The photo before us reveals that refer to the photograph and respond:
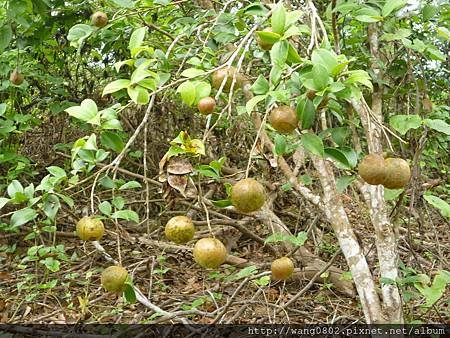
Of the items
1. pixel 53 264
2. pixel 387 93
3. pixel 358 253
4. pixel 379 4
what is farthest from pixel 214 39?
pixel 53 264

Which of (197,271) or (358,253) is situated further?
(197,271)

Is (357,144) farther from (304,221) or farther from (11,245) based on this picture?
(11,245)

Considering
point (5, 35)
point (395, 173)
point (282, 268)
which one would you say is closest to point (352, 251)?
point (282, 268)

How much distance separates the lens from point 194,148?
1220 mm

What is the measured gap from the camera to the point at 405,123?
1.77 m

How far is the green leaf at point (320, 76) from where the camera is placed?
4.00 feet

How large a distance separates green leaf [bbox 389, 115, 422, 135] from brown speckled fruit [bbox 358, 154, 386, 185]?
16.8 inches

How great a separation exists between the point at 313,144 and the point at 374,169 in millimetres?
166

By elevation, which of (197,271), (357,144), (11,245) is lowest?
(197,271)

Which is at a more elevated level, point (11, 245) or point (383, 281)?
point (383, 281)

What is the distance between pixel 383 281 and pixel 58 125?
298 cm

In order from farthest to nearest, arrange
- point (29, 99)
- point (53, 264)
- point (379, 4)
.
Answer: point (29, 99) → point (53, 264) → point (379, 4)

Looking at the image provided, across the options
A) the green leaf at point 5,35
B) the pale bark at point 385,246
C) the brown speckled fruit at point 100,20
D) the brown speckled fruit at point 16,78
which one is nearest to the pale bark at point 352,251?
the pale bark at point 385,246

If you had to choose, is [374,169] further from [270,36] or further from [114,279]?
[114,279]
